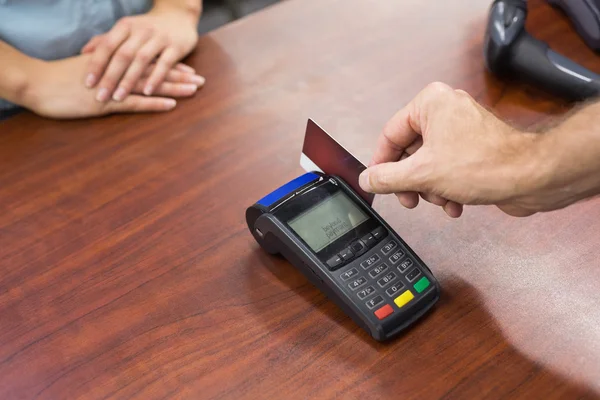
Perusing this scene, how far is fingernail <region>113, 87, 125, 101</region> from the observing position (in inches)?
33.5

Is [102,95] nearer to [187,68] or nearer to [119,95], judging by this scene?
[119,95]

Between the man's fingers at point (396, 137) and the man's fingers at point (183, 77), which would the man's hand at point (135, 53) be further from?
the man's fingers at point (396, 137)

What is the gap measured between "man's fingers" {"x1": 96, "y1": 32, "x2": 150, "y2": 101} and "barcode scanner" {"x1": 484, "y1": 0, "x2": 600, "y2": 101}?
520 millimetres

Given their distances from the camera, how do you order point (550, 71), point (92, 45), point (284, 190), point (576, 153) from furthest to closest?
point (92, 45)
point (550, 71)
point (284, 190)
point (576, 153)

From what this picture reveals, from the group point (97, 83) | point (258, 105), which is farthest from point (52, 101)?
point (258, 105)

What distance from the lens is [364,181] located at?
64 centimetres

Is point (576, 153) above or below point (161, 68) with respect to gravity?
above

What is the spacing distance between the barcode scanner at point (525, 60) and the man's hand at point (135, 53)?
434 millimetres

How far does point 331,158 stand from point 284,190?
7cm

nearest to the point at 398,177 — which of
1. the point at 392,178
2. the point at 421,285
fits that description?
the point at 392,178

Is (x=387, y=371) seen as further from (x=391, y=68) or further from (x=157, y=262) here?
(x=391, y=68)

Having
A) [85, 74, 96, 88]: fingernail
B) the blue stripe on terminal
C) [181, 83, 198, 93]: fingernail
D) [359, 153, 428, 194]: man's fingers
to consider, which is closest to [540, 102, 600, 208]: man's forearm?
[359, 153, 428, 194]: man's fingers

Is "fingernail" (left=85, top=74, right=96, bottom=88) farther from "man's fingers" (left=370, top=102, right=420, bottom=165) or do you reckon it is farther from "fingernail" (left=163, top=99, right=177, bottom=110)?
"man's fingers" (left=370, top=102, right=420, bottom=165)

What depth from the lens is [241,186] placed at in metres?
0.76
